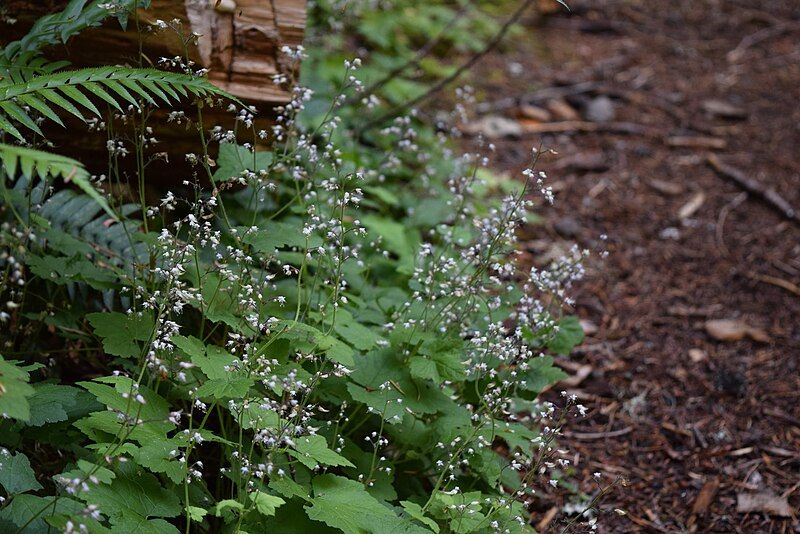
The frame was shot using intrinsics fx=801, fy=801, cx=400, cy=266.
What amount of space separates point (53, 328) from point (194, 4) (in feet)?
5.45

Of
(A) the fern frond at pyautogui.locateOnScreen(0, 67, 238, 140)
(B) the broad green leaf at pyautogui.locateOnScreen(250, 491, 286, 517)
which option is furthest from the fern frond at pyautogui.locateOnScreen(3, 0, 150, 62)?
(B) the broad green leaf at pyautogui.locateOnScreen(250, 491, 286, 517)

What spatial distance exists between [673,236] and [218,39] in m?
3.68

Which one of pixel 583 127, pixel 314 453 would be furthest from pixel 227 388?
pixel 583 127

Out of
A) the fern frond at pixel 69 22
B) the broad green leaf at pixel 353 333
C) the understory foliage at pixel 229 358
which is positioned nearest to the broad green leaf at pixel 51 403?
the understory foliage at pixel 229 358

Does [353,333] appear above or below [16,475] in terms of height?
below

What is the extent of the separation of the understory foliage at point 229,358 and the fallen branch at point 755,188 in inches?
118

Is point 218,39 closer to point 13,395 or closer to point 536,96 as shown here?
point 13,395

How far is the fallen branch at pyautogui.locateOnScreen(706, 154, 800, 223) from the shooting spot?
6.00m

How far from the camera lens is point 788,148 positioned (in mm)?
6789

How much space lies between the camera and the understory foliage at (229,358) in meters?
2.68

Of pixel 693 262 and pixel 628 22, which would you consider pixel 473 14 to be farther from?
pixel 693 262

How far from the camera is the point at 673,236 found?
598 centimetres

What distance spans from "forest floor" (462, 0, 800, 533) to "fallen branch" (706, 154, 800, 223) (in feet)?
0.13

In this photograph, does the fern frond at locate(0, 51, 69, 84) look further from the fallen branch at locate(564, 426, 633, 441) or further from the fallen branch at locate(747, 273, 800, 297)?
the fallen branch at locate(747, 273, 800, 297)
